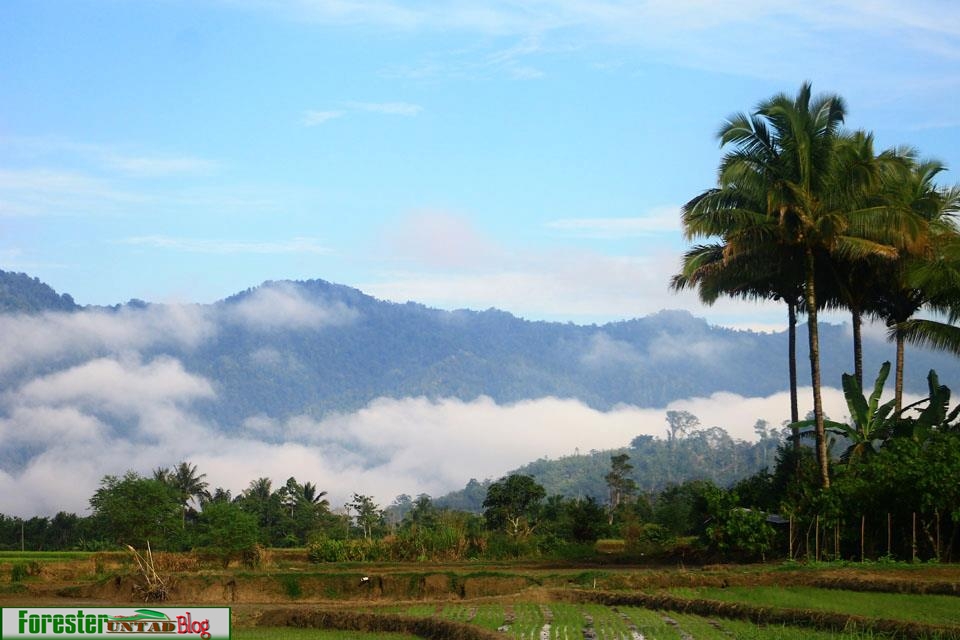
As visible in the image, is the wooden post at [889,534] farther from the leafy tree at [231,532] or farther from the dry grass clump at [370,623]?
the leafy tree at [231,532]

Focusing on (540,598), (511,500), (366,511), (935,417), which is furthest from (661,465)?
(540,598)

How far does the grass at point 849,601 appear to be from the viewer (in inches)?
746

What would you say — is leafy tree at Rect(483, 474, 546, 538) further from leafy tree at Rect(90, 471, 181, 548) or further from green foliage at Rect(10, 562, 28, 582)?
green foliage at Rect(10, 562, 28, 582)

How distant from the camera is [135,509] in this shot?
137 feet

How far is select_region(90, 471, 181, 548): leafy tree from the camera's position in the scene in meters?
41.7

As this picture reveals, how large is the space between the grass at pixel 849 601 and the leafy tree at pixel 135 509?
24.2 metres

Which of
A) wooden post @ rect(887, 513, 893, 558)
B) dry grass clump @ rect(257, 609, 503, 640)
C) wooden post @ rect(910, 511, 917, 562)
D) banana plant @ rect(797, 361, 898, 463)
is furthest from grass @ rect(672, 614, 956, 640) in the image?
banana plant @ rect(797, 361, 898, 463)

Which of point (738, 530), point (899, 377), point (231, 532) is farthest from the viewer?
point (899, 377)

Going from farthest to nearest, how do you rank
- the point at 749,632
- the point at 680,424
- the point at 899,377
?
the point at 680,424 < the point at 899,377 < the point at 749,632

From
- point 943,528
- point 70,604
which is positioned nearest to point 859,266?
point 943,528

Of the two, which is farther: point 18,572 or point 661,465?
point 661,465

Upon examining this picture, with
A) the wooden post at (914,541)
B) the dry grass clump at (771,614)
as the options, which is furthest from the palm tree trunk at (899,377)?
the dry grass clump at (771,614)

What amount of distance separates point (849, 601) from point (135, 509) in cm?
2875

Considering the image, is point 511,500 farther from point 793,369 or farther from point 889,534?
point 889,534
